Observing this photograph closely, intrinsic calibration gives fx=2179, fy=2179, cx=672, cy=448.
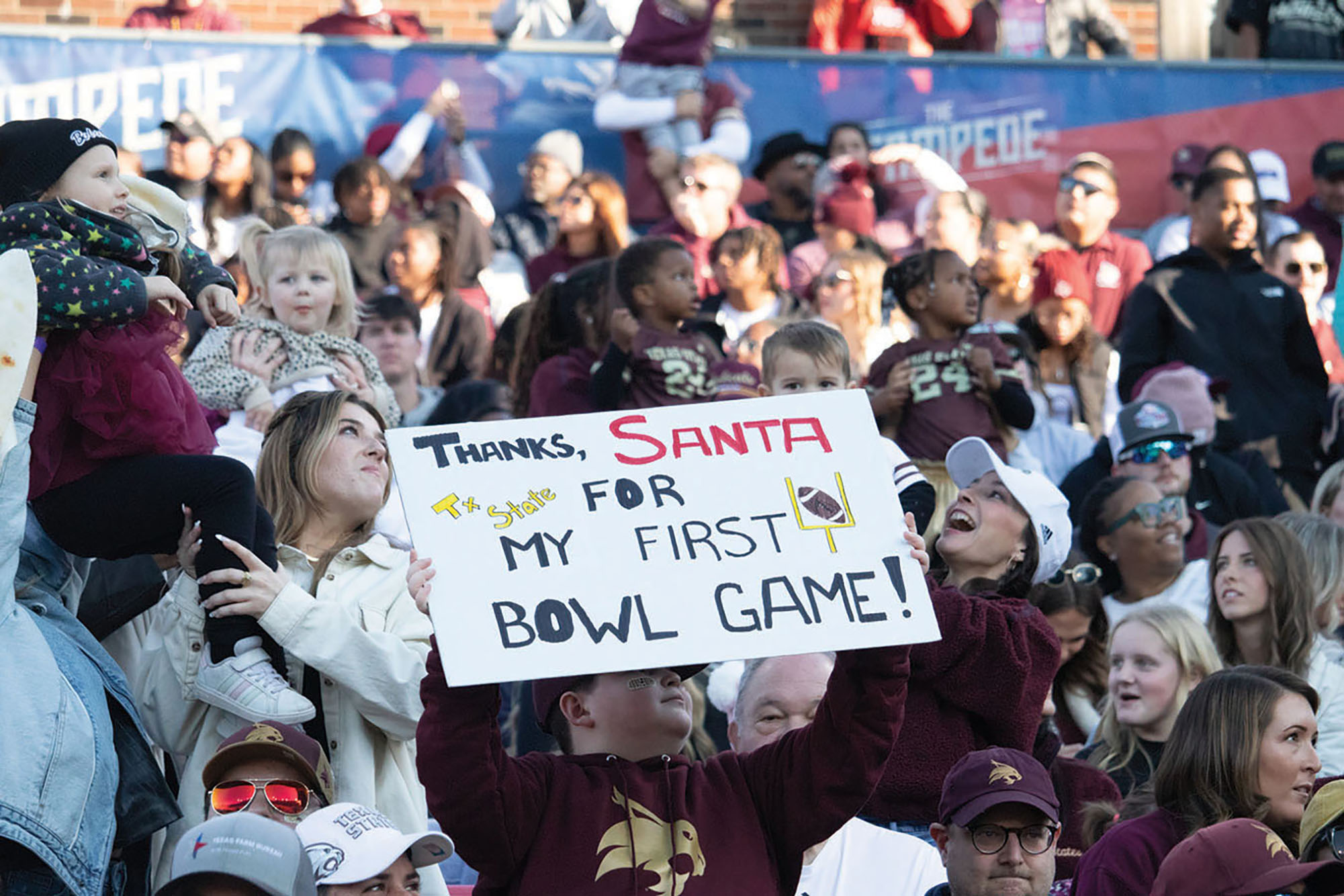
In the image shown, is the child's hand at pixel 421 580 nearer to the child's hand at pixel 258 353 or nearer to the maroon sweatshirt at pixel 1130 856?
the maroon sweatshirt at pixel 1130 856

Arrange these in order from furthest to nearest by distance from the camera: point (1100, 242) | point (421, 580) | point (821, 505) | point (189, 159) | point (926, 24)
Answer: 1. point (926, 24)
2. point (1100, 242)
3. point (189, 159)
4. point (821, 505)
5. point (421, 580)

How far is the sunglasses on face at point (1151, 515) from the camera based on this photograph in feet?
24.8

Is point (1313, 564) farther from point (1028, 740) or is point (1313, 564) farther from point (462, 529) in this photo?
point (462, 529)

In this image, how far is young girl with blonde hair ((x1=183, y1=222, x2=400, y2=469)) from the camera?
6461mm

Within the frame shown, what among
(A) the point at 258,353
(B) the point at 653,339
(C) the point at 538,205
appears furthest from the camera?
(C) the point at 538,205

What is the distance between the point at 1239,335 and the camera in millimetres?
9625

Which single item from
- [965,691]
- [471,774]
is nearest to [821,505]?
[471,774]

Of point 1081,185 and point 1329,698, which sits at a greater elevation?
→ point 1081,185

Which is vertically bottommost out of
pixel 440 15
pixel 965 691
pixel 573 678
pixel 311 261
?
pixel 965 691

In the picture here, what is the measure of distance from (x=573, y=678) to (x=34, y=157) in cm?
171

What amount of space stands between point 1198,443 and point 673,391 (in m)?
2.31

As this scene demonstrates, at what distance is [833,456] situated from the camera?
416 centimetres

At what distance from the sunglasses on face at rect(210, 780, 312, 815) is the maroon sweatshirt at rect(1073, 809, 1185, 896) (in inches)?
67.4

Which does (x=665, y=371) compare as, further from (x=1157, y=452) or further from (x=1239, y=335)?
(x=1239, y=335)
